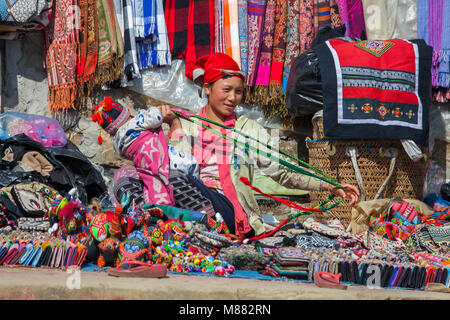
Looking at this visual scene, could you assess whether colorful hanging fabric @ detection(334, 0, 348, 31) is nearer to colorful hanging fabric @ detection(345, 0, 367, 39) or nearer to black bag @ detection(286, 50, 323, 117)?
colorful hanging fabric @ detection(345, 0, 367, 39)

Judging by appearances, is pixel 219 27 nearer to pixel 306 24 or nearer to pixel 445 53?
pixel 306 24

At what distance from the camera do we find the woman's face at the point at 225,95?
11.8ft

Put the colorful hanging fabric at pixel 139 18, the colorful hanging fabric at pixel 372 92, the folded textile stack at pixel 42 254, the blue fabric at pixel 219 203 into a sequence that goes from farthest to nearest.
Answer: the colorful hanging fabric at pixel 139 18 → the colorful hanging fabric at pixel 372 92 → the blue fabric at pixel 219 203 → the folded textile stack at pixel 42 254

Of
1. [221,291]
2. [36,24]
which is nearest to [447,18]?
[36,24]

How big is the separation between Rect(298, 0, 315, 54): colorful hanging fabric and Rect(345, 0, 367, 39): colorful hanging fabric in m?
0.28

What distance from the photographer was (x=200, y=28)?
4.46 meters

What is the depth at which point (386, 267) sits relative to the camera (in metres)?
2.26

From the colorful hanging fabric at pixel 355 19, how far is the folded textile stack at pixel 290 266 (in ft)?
8.27

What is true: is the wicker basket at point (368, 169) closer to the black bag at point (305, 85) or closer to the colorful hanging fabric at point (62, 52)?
the black bag at point (305, 85)

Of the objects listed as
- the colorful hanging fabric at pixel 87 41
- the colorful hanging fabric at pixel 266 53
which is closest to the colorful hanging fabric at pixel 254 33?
the colorful hanging fabric at pixel 266 53

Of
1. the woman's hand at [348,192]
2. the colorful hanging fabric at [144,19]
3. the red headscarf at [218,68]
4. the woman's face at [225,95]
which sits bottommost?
the woman's hand at [348,192]

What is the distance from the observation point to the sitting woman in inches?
124

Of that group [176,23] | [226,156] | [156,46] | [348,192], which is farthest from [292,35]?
[348,192]

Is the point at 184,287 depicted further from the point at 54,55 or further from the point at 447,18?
the point at 447,18
